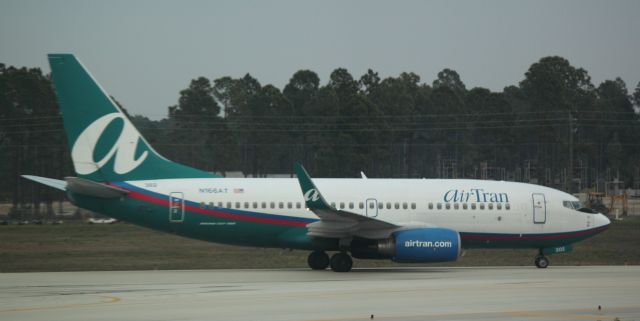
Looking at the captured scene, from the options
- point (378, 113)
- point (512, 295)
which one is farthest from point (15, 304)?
point (378, 113)

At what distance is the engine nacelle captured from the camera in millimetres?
25453

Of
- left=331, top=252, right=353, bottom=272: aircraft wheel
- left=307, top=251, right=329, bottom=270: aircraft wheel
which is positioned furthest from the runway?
left=307, top=251, right=329, bottom=270: aircraft wheel

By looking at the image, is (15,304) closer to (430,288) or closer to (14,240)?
(430,288)

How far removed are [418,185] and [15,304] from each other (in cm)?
1404

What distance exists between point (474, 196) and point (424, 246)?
3.60m

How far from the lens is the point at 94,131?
25.9 meters

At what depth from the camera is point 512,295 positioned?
64.1 ft

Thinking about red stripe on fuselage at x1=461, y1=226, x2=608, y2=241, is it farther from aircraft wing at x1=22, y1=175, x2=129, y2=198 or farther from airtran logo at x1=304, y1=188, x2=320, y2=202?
aircraft wing at x1=22, y1=175, x2=129, y2=198

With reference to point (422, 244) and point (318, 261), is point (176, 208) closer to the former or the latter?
point (318, 261)

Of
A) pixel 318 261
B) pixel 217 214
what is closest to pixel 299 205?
pixel 318 261

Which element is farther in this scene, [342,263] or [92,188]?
[342,263]

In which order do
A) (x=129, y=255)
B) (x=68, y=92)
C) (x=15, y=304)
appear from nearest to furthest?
(x=15, y=304), (x=68, y=92), (x=129, y=255)

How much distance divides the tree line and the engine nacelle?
47.6m

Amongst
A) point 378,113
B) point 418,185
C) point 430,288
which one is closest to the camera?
point 430,288
